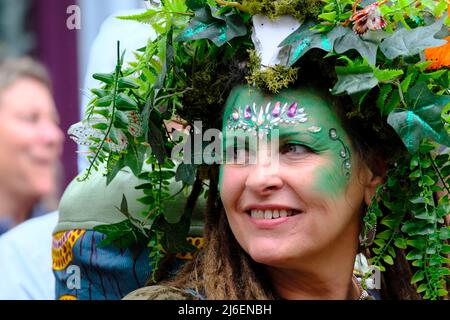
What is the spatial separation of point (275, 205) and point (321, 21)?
46 cm

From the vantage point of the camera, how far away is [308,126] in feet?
7.86

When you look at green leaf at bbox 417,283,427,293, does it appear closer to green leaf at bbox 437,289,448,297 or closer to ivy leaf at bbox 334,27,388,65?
green leaf at bbox 437,289,448,297

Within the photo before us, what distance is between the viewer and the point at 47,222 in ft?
11.8

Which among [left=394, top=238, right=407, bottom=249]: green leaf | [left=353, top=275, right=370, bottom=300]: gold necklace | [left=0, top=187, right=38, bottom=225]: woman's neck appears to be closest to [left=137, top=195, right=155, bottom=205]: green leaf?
[left=353, top=275, right=370, bottom=300]: gold necklace

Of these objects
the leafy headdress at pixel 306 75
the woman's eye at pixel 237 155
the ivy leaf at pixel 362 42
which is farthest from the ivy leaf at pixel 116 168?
the ivy leaf at pixel 362 42

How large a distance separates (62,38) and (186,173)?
194 centimetres

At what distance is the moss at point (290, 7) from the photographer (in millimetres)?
2363

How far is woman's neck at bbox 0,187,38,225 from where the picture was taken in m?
3.87

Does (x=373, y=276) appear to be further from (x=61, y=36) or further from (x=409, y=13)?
(x=61, y=36)

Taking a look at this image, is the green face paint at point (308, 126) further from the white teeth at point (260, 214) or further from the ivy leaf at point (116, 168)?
the ivy leaf at point (116, 168)

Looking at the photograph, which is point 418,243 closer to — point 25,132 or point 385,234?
point 385,234

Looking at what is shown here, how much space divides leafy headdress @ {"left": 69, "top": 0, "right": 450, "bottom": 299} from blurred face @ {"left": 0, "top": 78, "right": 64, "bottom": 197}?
3.21 ft
